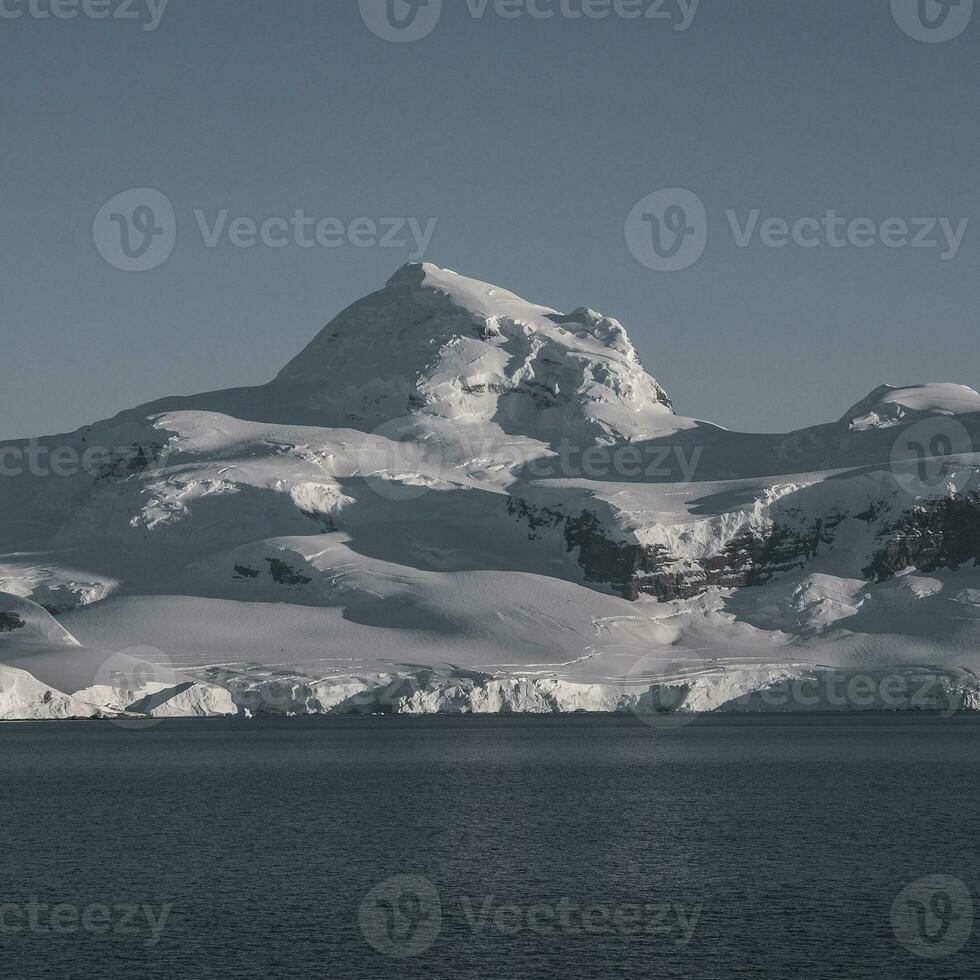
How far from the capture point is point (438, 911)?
58.1 metres

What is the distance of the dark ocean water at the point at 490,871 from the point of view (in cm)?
4994

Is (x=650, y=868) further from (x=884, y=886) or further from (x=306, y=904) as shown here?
(x=306, y=904)

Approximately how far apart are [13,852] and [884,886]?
40807 millimetres

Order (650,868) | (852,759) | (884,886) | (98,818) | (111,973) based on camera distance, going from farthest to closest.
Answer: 1. (852,759)
2. (98,818)
3. (650,868)
4. (884,886)
5. (111,973)

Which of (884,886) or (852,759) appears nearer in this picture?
(884,886)

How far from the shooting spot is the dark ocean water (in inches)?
1966

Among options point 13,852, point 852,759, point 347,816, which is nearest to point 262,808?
point 347,816

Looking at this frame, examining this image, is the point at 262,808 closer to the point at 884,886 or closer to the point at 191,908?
the point at 191,908

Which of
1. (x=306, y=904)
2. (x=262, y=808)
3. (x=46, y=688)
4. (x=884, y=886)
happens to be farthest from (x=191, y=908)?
(x=46, y=688)

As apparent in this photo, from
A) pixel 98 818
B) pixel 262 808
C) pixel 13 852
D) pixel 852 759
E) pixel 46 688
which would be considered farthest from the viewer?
pixel 46 688

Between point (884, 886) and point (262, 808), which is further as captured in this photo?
point (262, 808)

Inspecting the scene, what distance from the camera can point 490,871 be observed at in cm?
6788

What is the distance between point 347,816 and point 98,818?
14.6 meters

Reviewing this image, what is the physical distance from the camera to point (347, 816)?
90562mm
